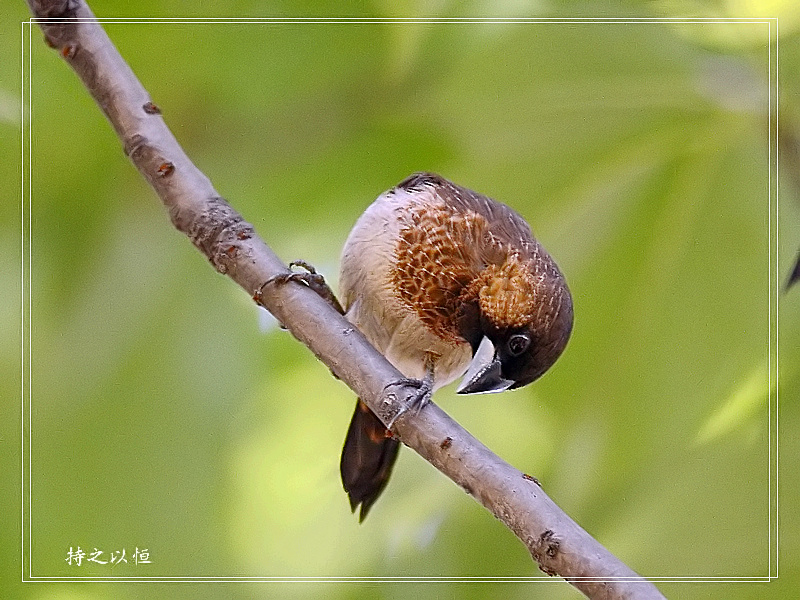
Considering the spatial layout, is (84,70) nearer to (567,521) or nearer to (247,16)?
(247,16)

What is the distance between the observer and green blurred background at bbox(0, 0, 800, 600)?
3.82 ft

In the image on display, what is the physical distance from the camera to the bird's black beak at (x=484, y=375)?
1167 mm

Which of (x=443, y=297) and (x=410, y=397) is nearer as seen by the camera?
(x=410, y=397)

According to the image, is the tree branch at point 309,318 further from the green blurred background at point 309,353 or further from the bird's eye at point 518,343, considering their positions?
the bird's eye at point 518,343

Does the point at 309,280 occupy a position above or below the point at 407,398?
above

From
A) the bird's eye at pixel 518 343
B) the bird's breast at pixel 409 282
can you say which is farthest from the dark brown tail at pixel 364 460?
the bird's eye at pixel 518 343

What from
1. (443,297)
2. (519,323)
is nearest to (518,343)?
(519,323)

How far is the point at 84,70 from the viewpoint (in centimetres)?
114

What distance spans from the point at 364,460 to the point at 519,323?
30cm

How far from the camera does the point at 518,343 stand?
1169mm

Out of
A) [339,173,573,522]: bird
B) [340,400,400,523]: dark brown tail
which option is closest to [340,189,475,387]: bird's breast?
[339,173,573,522]: bird

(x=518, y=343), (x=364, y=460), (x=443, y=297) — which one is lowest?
(x=364, y=460)

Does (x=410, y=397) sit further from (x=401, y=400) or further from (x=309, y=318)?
(x=309, y=318)

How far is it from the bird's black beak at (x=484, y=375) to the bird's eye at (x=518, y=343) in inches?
1.1
